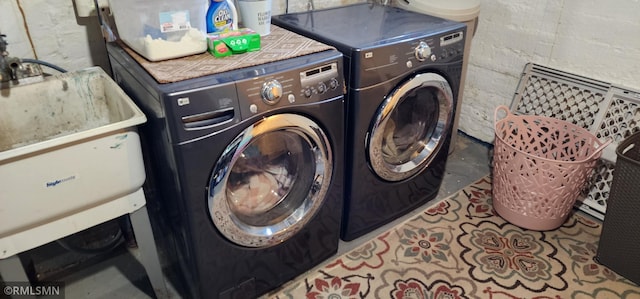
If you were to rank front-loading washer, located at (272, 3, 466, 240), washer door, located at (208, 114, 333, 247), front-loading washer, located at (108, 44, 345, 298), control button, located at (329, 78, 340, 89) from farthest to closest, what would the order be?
front-loading washer, located at (272, 3, 466, 240)
control button, located at (329, 78, 340, 89)
washer door, located at (208, 114, 333, 247)
front-loading washer, located at (108, 44, 345, 298)

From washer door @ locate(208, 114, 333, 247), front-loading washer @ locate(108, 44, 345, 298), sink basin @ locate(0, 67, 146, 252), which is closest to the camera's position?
sink basin @ locate(0, 67, 146, 252)

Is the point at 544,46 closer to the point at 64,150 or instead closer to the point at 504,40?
the point at 504,40

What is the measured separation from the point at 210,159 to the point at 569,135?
170cm

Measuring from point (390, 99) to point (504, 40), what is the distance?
3.72ft

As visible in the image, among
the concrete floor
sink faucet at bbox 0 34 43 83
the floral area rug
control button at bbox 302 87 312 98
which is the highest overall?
sink faucet at bbox 0 34 43 83

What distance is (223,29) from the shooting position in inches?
62.3

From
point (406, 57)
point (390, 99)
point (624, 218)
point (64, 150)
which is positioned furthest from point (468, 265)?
point (64, 150)

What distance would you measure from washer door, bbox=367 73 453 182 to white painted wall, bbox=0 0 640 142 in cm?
74

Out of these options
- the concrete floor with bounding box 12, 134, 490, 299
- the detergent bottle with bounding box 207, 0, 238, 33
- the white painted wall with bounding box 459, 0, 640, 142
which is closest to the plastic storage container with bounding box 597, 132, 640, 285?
the white painted wall with bounding box 459, 0, 640, 142

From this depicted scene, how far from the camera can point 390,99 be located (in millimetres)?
1685

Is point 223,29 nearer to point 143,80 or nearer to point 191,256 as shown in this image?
point 143,80

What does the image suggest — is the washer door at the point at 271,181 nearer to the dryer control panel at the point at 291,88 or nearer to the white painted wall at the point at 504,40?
the dryer control panel at the point at 291,88

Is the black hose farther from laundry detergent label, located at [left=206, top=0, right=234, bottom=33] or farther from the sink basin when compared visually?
laundry detergent label, located at [left=206, top=0, right=234, bottom=33]

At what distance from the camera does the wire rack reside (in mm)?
2004
